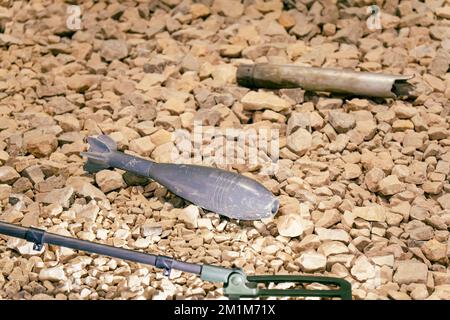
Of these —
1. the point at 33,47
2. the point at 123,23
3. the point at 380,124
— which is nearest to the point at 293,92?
the point at 380,124

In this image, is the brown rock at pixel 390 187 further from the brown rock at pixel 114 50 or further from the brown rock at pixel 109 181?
the brown rock at pixel 114 50

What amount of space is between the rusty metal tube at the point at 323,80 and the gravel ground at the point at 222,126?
0.05m

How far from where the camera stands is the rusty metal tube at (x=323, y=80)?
265cm

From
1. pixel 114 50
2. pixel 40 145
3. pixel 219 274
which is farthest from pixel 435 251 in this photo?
pixel 114 50

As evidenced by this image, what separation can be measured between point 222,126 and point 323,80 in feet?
1.65

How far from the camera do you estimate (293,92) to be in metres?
2.71

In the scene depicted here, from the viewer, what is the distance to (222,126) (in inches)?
102

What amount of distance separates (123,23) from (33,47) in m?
0.48

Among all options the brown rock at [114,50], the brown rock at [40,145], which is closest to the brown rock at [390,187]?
the brown rock at [40,145]

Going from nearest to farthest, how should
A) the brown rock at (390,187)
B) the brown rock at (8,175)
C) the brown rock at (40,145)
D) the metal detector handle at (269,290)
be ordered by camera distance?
the metal detector handle at (269,290)
the brown rock at (390,187)
the brown rock at (8,175)
the brown rock at (40,145)

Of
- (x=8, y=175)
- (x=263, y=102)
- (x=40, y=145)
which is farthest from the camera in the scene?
(x=263, y=102)

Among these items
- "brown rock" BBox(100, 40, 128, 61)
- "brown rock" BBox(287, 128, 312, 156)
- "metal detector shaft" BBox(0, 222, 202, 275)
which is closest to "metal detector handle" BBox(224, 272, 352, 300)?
"metal detector shaft" BBox(0, 222, 202, 275)

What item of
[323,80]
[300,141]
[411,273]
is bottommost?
[411,273]

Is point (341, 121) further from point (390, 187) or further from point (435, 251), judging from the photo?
point (435, 251)
